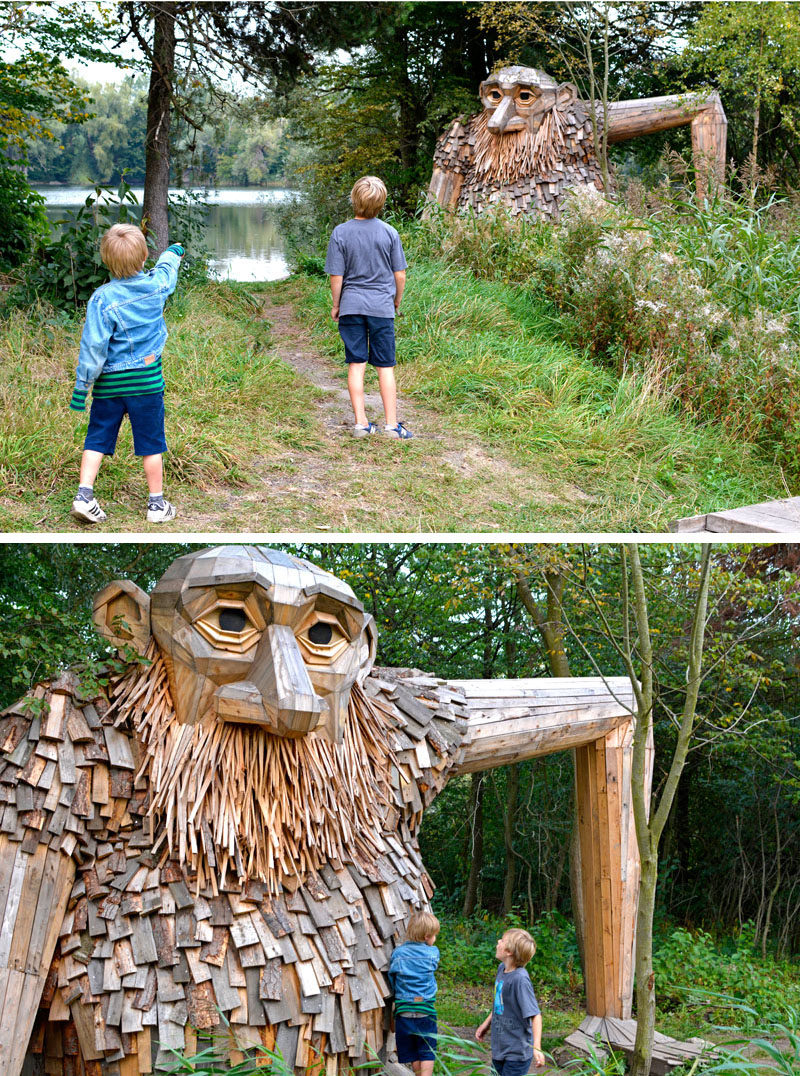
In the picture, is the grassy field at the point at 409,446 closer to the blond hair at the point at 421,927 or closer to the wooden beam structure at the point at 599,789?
the wooden beam structure at the point at 599,789

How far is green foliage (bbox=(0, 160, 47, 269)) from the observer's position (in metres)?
8.27

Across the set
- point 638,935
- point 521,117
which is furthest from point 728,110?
point 638,935

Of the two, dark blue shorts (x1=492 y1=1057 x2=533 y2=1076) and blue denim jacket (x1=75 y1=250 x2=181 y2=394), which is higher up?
blue denim jacket (x1=75 y1=250 x2=181 y2=394)

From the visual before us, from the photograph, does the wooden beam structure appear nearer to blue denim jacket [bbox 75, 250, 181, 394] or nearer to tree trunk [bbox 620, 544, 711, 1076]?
tree trunk [bbox 620, 544, 711, 1076]

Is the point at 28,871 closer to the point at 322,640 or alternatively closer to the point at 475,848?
the point at 322,640

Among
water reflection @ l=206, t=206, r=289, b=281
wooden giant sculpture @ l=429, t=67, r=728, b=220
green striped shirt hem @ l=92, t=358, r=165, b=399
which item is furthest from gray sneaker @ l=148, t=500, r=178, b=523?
wooden giant sculpture @ l=429, t=67, r=728, b=220

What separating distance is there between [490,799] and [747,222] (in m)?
5.82

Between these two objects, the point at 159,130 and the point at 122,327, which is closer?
the point at 122,327

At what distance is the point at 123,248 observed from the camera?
3729mm

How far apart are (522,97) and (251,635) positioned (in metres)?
7.85

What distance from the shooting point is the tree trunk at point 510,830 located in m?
8.52

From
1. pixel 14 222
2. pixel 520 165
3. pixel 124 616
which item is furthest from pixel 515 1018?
pixel 520 165

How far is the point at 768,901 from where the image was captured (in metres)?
7.96

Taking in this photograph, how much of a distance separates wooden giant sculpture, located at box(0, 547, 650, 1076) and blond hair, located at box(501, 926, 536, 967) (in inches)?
18.0
